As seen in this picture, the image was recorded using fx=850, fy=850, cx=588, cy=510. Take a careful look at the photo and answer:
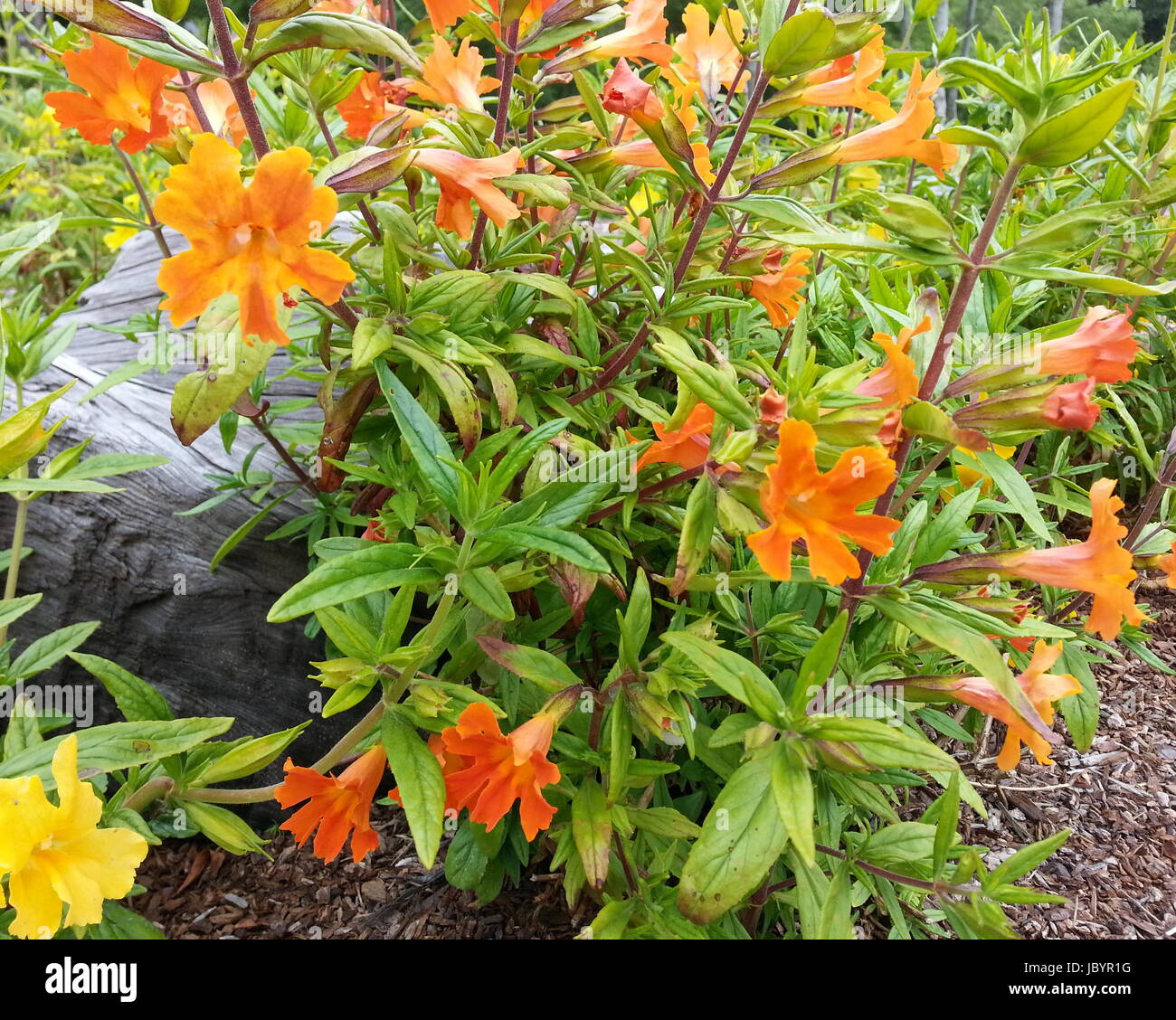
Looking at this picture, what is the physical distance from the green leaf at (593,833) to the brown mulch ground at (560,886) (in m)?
0.57

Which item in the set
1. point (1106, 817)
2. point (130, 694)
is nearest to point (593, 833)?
point (130, 694)

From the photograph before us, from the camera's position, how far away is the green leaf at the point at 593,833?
145 centimetres

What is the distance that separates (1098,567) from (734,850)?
71 cm

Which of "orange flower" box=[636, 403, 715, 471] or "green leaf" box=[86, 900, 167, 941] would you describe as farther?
"green leaf" box=[86, 900, 167, 941]

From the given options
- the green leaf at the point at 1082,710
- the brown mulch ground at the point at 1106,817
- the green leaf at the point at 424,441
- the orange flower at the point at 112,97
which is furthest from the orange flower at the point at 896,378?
the brown mulch ground at the point at 1106,817

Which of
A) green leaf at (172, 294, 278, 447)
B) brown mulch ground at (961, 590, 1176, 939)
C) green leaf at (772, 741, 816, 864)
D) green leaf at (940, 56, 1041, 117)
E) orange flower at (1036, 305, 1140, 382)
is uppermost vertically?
green leaf at (940, 56, 1041, 117)

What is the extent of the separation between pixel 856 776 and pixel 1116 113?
1.14 meters

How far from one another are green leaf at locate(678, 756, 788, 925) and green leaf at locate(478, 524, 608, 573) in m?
0.39

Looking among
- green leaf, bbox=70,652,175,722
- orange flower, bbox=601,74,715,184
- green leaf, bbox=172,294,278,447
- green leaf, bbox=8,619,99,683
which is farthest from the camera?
green leaf, bbox=8,619,99,683

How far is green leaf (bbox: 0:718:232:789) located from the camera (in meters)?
1.42

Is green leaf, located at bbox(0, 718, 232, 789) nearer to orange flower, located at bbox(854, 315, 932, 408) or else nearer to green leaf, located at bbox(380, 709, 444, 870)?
green leaf, located at bbox(380, 709, 444, 870)

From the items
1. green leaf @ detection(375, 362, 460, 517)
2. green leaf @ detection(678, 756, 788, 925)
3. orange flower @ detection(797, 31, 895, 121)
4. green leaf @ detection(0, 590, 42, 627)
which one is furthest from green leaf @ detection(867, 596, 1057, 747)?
green leaf @ detection(0, 590, 42, 627)

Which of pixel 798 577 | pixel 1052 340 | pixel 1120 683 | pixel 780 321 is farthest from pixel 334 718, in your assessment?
pixel 1120 683
